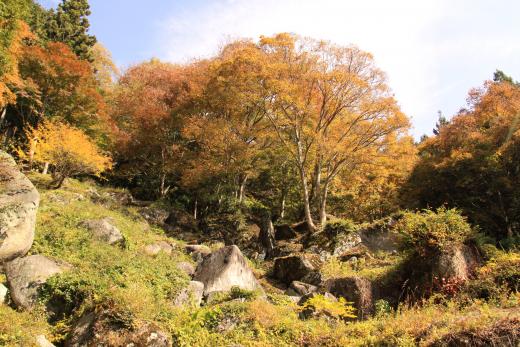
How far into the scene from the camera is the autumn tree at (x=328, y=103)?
19.5m

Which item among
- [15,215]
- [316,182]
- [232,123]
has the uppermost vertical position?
[232,123]

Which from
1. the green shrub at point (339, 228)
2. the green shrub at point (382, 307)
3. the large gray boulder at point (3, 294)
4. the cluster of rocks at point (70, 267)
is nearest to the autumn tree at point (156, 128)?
the cluster of rocks at point (70, 267)

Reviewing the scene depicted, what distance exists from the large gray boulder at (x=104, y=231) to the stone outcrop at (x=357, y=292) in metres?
7.51

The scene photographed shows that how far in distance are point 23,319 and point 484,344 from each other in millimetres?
8931

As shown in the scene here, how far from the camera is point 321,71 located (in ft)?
64.0

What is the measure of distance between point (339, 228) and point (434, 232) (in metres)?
8.21

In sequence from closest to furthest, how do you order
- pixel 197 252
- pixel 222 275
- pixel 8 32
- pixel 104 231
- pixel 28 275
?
1. pixel 28 275
2. pixel 222 275
3. pixel 104 231
4. pixel 197 252
5. pixel 8 32

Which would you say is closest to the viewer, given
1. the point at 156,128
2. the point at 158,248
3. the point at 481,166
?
the point at 158,248

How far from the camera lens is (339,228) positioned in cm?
1823

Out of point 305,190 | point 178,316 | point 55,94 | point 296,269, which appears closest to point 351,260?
point 296,269

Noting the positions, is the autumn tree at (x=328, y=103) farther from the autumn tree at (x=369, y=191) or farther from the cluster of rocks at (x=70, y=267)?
the cluster of rocks at (x=70, y=267)

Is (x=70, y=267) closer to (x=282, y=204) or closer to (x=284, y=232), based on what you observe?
(x=284, y=232)

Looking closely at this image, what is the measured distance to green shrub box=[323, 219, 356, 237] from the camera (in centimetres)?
1805

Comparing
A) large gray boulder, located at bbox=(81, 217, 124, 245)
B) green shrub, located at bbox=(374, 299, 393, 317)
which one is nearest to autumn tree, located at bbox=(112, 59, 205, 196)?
large gray boulder, located at bbox=(81, 217, 124, 245)
